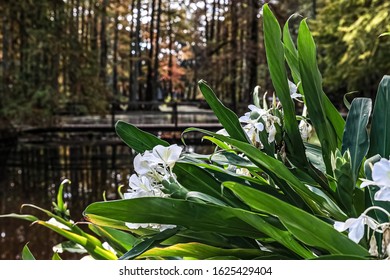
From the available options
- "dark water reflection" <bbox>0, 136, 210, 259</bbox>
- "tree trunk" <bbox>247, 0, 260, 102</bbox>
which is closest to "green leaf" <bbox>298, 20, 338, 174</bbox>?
"dark water reflection" <bbox>0, 136, 210, 259</bbox>

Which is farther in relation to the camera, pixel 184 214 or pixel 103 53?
pixel 103 53

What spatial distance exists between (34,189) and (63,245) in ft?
9.01

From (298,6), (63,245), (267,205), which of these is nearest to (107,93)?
(298,6)

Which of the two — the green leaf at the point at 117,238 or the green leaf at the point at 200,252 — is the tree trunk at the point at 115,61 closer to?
the green leaf at the point at 117,238

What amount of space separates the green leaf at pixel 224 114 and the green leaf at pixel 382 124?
0.08 metres

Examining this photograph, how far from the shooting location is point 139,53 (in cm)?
329

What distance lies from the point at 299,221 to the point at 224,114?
12 cm

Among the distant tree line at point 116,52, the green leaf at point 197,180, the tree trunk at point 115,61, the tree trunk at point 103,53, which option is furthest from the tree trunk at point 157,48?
the green leaf at point 197,180

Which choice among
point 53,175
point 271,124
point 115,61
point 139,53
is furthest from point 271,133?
point 115,61

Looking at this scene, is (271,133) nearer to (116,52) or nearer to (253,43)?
(116,52)

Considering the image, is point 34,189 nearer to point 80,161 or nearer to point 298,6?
point 80,161

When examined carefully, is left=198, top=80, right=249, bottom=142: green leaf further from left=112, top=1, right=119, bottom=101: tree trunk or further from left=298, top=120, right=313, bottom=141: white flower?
left=112, top=1, right=119, bottom=101: tree trunk

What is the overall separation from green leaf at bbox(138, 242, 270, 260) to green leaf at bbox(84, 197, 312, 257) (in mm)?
29

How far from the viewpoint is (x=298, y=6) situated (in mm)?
3584
